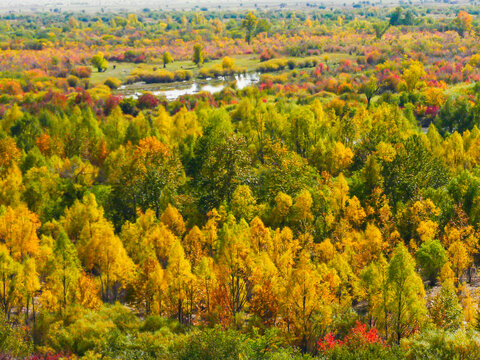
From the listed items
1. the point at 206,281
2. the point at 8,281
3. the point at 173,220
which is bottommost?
the point at 173,220

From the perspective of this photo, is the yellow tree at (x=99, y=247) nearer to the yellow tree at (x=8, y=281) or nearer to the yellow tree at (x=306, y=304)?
the yellow tree at (x=8, y=281)

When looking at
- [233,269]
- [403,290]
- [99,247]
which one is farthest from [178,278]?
[403,290]

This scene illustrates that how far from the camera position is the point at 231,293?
173ft

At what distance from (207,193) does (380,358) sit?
4097 centimetres

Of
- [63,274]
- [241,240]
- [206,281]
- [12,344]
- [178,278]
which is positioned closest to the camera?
[12,344]

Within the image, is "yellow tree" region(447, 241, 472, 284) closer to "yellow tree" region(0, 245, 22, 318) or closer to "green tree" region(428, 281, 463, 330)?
"green tree" region(428, 281, 463, 330)

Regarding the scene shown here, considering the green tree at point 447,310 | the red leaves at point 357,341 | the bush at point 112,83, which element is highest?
the bush at point 112,83

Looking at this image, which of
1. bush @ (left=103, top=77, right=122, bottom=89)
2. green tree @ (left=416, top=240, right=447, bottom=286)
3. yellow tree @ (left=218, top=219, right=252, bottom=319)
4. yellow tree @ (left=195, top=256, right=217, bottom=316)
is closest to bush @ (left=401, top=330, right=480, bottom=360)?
green tree @ (left=416, top=240, right=447, bottom=286)

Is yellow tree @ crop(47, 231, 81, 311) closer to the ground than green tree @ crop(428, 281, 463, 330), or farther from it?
farther from it

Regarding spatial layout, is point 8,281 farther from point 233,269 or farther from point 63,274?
point 233,269

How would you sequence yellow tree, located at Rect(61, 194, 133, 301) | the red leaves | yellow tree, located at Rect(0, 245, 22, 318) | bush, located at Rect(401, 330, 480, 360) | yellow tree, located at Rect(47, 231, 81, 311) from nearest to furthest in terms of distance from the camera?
bush, located at Rect(401, 330, 480, 360) → the red leaves → yellow tree, located at Rect(47, 231, 81, 311) → yellow tree, located at Rect(0, 245, 22, 318) → yellow tree, located at Rect(61, 194, 133, 301)

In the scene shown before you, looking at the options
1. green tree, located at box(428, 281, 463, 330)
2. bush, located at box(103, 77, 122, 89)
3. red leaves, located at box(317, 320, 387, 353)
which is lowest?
green tree, located at box(428, 281, 463, 330)

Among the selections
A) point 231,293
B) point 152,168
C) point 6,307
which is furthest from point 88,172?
point 231,293

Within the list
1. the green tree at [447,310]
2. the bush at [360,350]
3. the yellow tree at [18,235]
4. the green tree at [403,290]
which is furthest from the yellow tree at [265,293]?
the yellow tree at [18,235]
